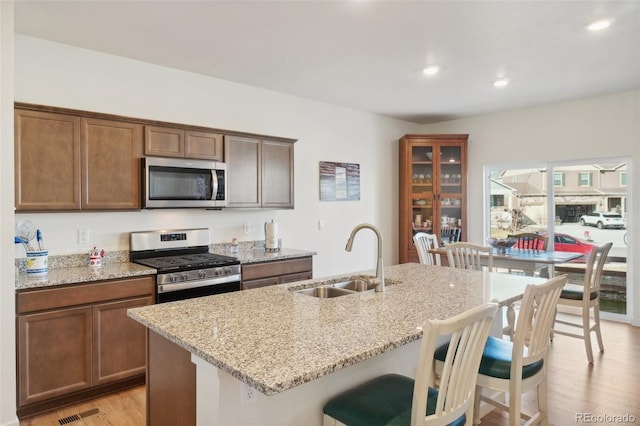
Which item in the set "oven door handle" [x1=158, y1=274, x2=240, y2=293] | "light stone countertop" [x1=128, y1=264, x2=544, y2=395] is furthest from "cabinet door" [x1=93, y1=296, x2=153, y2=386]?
"light stone countertop" [x1=128, y1=264, x2=544, y2=395]

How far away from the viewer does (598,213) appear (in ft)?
15.6

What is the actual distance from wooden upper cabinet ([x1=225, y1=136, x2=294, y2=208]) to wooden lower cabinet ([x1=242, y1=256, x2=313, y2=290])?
0.61 m

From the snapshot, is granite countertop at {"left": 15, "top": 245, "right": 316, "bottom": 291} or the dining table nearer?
granite countertop at {"left": 15, "top": 245, "right": 316, "bottom": 291}

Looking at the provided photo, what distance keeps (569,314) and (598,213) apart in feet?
4.14

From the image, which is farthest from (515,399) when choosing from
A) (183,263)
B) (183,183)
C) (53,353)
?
(183,183)

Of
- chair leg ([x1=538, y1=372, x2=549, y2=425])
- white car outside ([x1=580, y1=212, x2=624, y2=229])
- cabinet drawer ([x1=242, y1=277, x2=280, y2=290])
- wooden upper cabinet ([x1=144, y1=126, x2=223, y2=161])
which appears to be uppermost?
wooden upper cabinet ([x1=144, y1=126, x2=223, y2=161])

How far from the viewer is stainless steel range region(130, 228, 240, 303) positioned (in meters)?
2.96

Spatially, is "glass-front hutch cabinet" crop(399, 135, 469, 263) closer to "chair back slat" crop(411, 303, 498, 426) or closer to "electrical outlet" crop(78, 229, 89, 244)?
"electrical outlet" crop(78, 229, 89, 244)

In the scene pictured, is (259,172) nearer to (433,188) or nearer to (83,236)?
(83,236)

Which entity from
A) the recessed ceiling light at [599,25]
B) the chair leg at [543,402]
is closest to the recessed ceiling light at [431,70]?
the recessed ceiling light at [599,25]

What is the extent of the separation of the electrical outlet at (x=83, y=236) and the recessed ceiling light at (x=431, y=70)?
319 cm

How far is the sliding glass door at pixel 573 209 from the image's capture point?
4.59m

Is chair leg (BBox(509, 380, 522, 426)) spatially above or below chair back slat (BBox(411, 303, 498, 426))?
below

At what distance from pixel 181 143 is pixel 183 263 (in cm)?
101
